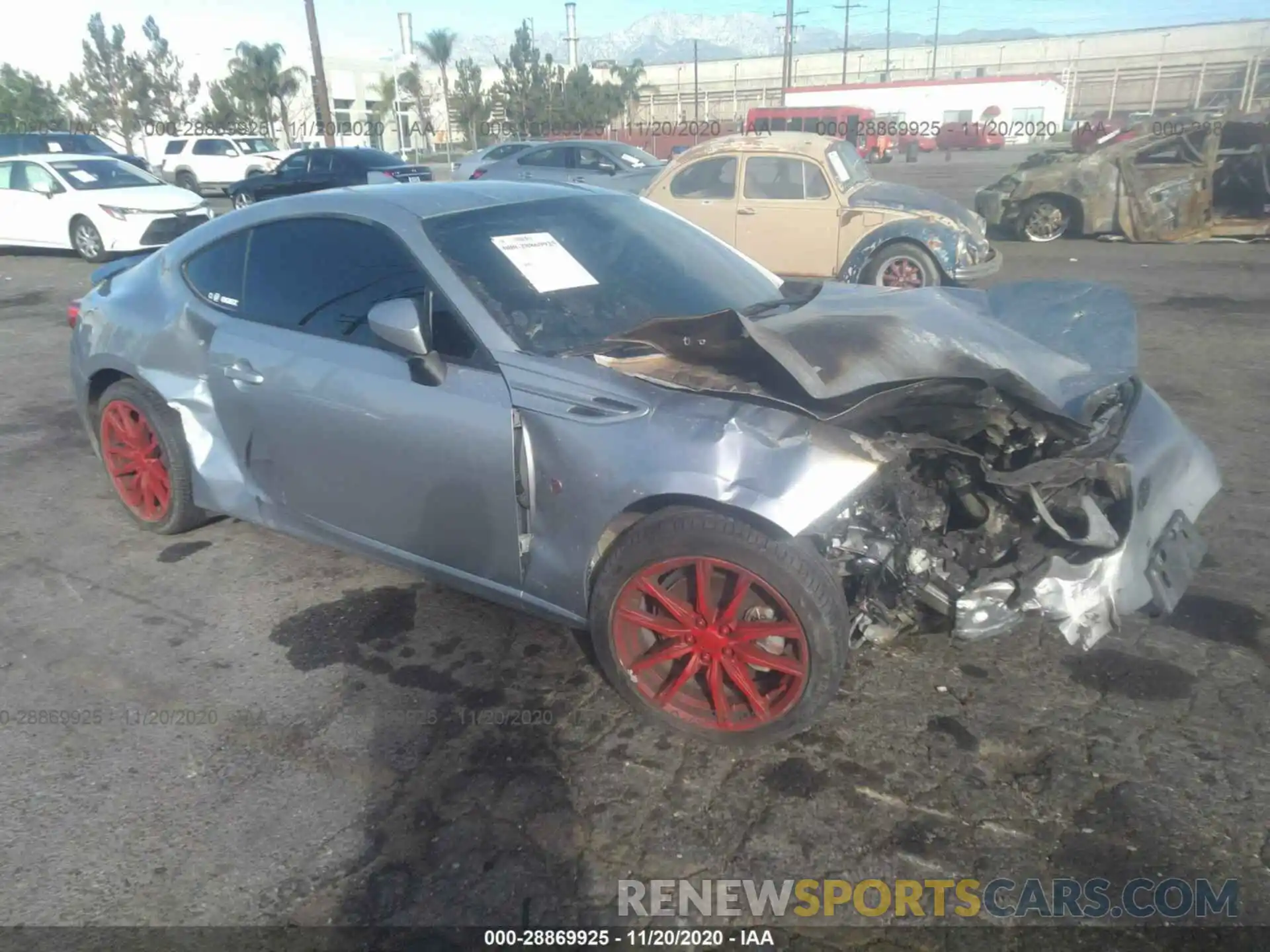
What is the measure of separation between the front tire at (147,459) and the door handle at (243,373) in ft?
1.77

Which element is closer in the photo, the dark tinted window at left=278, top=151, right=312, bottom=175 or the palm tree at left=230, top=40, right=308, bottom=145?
the dark tinted window at left=278, top=151, right=312, bottom=175

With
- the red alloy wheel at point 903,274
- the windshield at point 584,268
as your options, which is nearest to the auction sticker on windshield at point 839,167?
the red alloy wheel at point 903,274

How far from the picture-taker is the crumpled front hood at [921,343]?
2771mm

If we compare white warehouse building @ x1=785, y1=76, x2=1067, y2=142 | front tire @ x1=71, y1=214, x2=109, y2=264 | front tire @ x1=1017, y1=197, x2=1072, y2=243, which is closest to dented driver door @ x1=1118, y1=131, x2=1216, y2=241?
front tire @ x1=1017, y1=197, x2=1072, y2=243

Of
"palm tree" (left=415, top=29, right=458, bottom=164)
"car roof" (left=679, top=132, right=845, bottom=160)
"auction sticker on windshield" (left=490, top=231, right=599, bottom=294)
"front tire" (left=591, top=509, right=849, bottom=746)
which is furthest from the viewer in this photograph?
"palm tree" (left=415, top=29, right=458, bottom=164)

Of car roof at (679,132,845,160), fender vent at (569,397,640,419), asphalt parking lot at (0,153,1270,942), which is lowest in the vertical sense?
asphalt parking lot at (0,153,1270,942)

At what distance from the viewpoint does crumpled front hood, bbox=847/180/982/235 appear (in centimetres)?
939

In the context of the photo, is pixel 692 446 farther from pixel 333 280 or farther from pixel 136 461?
pixel 136 461

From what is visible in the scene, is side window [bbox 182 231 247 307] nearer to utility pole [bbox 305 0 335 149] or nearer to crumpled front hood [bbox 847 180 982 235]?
crumpled front hood [bbox 847 180 982 235]

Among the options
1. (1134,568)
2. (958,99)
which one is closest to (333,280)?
(1134,568)

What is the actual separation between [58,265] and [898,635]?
48.9 ft

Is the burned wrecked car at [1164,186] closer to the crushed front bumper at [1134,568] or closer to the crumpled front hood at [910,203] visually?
the crumpled front hood at [910,203]

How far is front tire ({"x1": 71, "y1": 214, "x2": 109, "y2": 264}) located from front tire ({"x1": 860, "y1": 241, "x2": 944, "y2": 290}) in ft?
35.7

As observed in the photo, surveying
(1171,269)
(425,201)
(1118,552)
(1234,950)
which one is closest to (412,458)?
(425,201)
